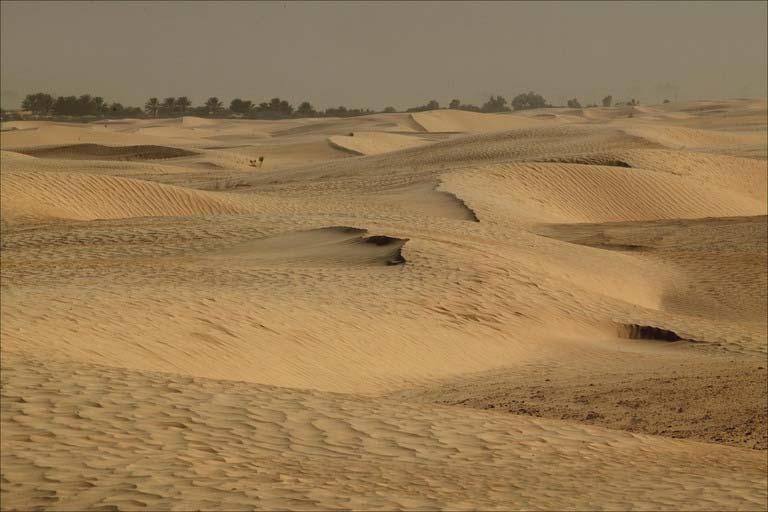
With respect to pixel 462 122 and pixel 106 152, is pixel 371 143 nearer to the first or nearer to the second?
pixel 106 152

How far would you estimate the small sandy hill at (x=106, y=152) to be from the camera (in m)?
44.6

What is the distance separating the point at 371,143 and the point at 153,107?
6814 cm

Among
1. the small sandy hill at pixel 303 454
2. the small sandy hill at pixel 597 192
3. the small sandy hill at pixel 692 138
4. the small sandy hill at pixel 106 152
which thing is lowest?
the small sandy hill at pixel 303 454

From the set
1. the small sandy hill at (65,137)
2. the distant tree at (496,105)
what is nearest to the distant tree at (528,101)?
the distant tree at (496,105)

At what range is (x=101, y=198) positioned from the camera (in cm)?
2294

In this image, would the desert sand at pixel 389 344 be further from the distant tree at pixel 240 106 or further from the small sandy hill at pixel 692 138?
the distant tree at pixel 240 106

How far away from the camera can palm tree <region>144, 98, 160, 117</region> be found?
11214 centimetres

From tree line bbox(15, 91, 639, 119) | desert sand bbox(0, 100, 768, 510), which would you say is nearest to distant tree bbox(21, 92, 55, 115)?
tree line bbox(15, 91, 639, 119)

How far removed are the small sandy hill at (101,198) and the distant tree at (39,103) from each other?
8599cm

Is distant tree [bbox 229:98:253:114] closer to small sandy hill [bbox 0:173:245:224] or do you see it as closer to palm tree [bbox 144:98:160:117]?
palm tree [bbox 144:98:160:117]

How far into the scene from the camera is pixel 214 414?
265 inches

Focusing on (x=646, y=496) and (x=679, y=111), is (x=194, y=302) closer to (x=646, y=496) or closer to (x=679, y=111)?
(x=646, y=496)

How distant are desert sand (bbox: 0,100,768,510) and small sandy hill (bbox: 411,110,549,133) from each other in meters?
48.1

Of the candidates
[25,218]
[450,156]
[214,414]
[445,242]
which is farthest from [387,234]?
[450,156]
